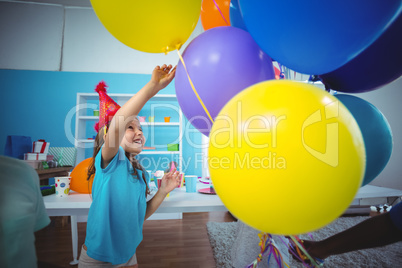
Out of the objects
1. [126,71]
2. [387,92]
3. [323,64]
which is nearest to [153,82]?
[323,64]

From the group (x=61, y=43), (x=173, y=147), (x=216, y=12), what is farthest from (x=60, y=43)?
(x=216, y=12)

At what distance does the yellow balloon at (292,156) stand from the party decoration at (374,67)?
0.36 metres

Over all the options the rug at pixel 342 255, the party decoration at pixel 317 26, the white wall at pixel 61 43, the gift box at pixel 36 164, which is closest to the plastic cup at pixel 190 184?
the rug at pixel 342 255

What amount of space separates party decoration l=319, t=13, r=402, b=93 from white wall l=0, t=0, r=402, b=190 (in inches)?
139

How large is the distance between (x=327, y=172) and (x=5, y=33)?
5.04 m

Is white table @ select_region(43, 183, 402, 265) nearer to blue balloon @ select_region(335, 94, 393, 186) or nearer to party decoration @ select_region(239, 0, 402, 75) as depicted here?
blue balloon @ select_region(335, 94, 393, 186)

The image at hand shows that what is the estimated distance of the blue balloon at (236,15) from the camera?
32.9 inches

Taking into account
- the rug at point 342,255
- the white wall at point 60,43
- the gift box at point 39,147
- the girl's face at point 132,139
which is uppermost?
the white wall at point 60,43

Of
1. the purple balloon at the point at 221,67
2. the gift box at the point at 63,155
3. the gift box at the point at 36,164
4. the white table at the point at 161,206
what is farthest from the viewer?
the gift box at the point at 63,155

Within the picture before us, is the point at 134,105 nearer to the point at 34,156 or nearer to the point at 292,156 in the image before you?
the point at 292,156

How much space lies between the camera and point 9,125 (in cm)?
359

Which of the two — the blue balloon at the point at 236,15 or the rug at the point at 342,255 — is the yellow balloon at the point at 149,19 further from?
the rug at the point at 342,255

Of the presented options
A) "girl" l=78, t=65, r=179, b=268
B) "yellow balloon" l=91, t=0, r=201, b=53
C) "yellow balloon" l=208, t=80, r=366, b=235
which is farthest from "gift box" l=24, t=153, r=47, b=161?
"yellow balloon" l=208, t=80, r=366, b=235

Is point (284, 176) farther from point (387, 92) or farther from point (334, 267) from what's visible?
point (387, 92)
